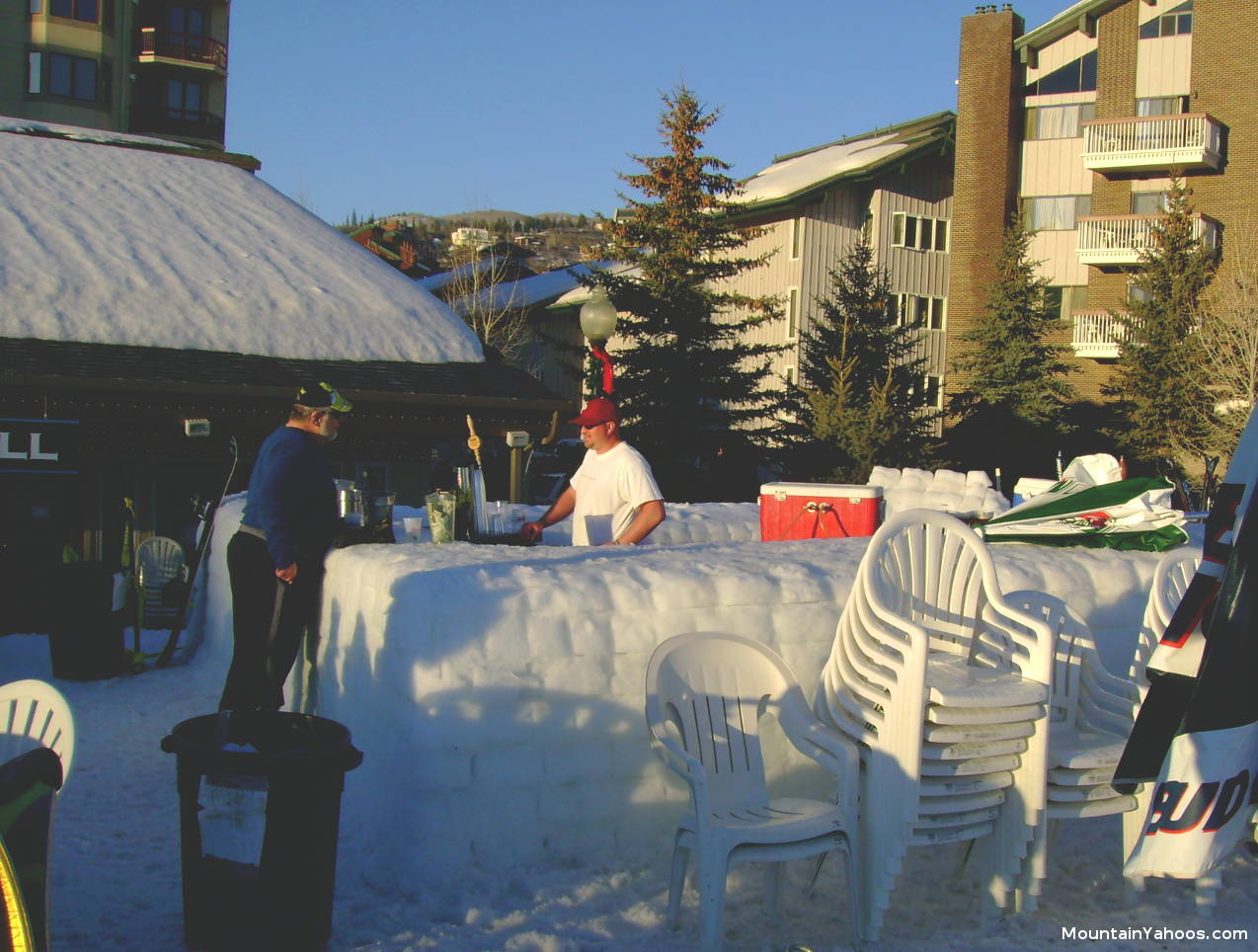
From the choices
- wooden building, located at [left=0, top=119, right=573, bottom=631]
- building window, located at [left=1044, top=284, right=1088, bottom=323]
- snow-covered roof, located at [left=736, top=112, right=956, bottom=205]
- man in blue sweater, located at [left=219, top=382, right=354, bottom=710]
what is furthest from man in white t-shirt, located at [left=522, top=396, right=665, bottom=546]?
building window, located at [left=1044, top=284, right=1088, bottom=323]

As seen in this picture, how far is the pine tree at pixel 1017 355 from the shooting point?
30828 millimetres

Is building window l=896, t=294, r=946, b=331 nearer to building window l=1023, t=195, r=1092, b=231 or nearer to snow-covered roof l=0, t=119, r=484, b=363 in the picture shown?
building window l=1023, t=195, r=1092, b=231

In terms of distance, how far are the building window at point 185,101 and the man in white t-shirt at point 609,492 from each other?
4932 cm

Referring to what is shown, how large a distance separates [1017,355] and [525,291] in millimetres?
18046

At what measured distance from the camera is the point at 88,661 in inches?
323

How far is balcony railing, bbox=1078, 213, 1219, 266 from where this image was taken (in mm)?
32562

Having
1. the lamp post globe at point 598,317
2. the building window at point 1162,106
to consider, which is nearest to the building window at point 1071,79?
the building window at point 1162,106

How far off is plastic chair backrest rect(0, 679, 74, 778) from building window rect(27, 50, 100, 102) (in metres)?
48.1

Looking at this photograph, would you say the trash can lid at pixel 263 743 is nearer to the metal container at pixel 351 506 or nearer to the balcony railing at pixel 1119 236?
the metal container at pixel 351 506

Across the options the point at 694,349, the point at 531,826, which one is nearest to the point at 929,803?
the point at 531,826

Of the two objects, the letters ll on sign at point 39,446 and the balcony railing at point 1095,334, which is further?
the balcony railing at point 1095,334

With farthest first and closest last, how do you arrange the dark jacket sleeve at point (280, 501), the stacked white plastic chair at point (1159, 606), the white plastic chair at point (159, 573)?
1. the white plastic chair at point (159, 573)
2. the dark jacket sleeve at point (280, 501)
3. the stacked white plastic chair at point (1159, 606)

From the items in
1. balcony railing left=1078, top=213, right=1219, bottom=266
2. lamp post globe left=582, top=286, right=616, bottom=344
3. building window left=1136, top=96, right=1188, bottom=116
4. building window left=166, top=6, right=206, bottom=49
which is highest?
building window left=166, top=6, right=206, bottom=49

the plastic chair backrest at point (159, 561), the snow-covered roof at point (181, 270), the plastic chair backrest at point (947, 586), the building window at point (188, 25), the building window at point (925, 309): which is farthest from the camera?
the building window at point (188, 25)
